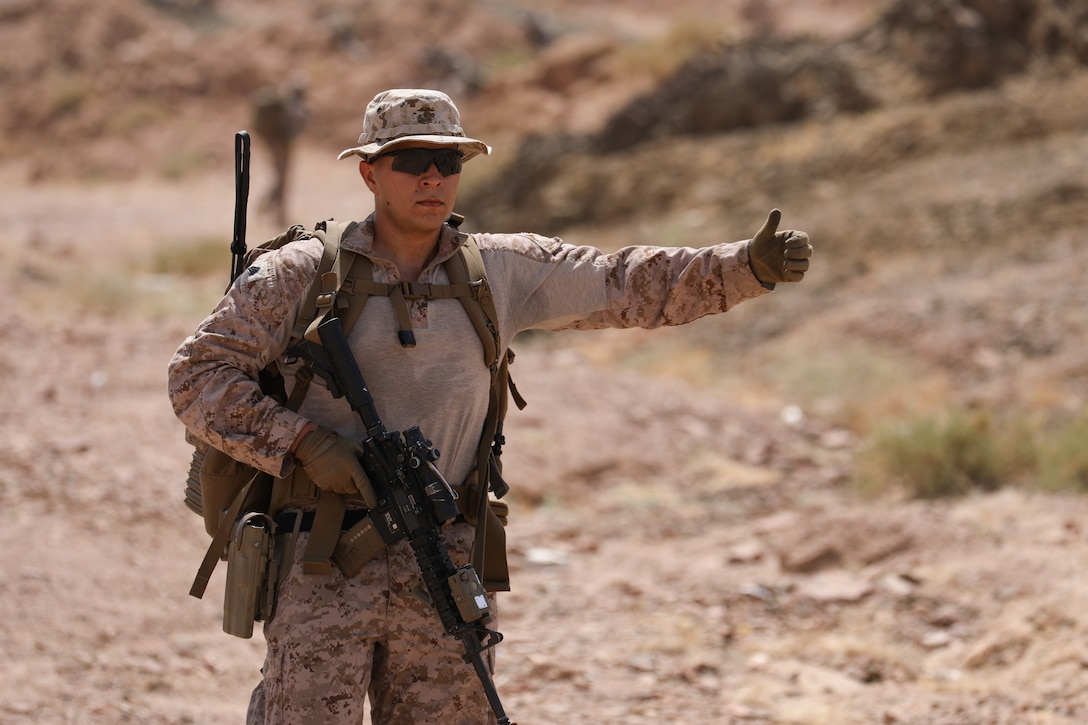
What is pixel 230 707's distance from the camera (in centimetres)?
450

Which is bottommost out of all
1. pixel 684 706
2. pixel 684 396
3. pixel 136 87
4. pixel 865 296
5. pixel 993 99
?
pixel 684 706

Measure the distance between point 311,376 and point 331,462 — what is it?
216 mm

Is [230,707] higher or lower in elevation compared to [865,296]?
lower

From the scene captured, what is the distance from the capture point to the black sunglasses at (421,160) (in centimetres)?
273

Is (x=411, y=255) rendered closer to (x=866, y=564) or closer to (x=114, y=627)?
(x=114, y=627)

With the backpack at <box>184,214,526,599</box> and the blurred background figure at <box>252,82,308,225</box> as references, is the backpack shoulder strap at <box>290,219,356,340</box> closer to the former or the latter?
the backpack at <box>184,214,526,599</box>

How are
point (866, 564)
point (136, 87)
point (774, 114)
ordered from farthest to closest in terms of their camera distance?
point (136, 87)
point (774, 114)
point (866, 564)

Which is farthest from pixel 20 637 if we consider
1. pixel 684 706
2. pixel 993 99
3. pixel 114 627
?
pixel 993 99

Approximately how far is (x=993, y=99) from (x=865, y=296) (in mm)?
5361

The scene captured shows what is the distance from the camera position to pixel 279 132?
1716 cm

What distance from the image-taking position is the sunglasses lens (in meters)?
2.73

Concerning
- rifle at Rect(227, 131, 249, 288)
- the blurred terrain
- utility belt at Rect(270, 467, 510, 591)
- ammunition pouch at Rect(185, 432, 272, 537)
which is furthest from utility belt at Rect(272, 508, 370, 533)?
the blurred terrain

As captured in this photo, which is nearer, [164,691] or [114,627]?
[164,691]

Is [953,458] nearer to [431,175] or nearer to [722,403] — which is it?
[722,403]
